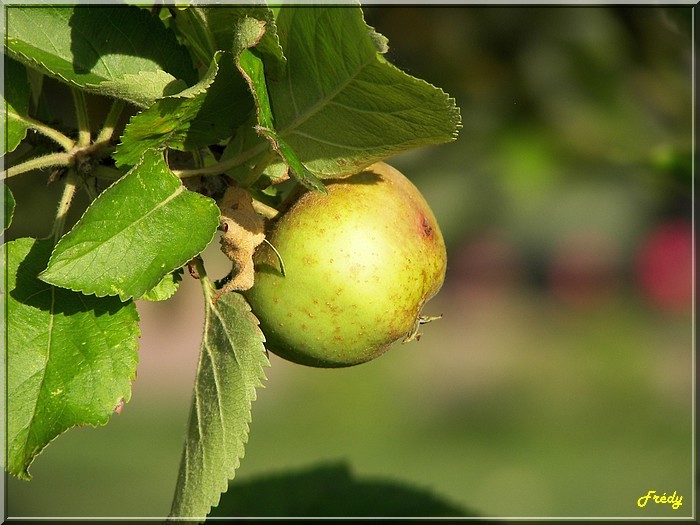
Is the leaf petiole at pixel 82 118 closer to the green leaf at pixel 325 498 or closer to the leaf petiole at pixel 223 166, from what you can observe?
the leaf petiole at pixel 223 166

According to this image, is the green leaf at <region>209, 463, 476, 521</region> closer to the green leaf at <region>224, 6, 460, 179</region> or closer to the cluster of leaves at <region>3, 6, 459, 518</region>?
the cluster of leaves at <region>3, 6, 459, 518</region>

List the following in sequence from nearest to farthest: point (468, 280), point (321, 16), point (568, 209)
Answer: point (321, 16) < point (568, 209) < point (468, 280)

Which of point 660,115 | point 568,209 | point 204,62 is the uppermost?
point 204,62

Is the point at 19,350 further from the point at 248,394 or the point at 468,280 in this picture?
the point at 468,280

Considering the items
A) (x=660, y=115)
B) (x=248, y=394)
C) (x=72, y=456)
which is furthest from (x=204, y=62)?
(x=72, y=456)

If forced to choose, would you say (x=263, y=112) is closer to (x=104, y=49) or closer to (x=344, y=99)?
(x=344, y=99)

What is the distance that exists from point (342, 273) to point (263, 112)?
21cm

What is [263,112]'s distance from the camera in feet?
2.65

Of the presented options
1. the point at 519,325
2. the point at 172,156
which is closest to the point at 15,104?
the point at 172,156

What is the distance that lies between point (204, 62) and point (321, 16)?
16 cm

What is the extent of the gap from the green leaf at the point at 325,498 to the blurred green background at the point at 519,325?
0.06 m

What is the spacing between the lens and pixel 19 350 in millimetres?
921

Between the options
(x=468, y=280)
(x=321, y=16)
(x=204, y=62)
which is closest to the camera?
(x=321, y=16)

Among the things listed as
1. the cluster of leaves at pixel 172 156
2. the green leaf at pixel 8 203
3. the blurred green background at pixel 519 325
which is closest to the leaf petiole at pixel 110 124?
the cluster of leaves at pixel 172 156
